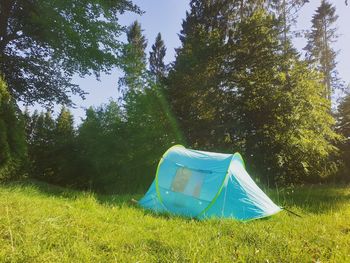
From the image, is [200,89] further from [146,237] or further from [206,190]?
[146,237]

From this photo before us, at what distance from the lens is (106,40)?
1392cm

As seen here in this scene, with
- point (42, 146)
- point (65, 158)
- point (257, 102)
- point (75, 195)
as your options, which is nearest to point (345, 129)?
point (257, 102)

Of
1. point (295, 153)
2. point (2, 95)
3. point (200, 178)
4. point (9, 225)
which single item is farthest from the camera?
point (295, 153)

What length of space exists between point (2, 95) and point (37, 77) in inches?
276

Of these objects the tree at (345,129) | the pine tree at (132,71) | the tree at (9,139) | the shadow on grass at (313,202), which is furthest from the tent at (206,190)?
the tree at (345,129)

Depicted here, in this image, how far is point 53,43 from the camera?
13.6 meters

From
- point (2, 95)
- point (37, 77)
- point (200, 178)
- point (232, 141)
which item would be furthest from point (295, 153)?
point (37, 77)

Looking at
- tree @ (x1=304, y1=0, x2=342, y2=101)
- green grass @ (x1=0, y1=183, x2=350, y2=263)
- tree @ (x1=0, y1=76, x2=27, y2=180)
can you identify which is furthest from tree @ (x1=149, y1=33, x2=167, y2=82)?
green grass @ (x1=0, y1=183, x2=350, y2=263)

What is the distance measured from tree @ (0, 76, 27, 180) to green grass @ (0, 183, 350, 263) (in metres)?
1.90

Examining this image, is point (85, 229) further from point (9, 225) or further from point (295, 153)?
point (295, 153)

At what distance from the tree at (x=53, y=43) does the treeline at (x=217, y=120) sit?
1.27m

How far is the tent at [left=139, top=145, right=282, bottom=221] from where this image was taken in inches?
240

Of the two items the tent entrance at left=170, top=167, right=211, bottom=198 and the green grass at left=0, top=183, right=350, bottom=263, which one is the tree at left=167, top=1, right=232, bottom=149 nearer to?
the tent entrance at left=170, top=167, right=211, bottom=198

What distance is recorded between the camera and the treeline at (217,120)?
1308 centimetres
